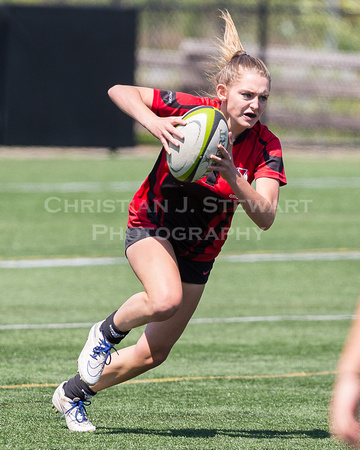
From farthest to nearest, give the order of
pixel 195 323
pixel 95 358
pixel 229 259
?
pixel 229 259
pixel 195 323
pixel 95 358

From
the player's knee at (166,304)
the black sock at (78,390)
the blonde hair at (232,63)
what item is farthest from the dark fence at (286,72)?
the player's knee at (166,304)

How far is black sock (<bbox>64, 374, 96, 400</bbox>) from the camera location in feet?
16.2

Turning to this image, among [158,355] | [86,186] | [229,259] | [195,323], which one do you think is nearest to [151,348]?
[158,355]

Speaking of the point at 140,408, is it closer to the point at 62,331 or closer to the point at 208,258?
the point at 208,258

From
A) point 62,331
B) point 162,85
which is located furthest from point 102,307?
point 162,85

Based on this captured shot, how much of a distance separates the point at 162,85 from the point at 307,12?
168 inches

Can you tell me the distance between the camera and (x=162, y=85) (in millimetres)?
23469

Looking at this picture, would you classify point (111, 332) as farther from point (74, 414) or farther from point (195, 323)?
point (195, 323)

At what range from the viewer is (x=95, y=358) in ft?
15.9

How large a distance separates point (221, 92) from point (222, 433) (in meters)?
1.94

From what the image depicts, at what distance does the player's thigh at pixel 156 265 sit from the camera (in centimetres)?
465

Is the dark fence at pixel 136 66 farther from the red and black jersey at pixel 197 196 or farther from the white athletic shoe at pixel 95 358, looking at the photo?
the white athletic shoe at pixel 95 358

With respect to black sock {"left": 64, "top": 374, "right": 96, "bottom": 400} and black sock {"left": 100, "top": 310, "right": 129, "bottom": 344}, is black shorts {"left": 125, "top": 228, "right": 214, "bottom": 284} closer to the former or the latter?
black sock {"left": 100, "top": 310, "right": 129, "bottom": 344}

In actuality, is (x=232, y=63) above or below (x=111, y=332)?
above
